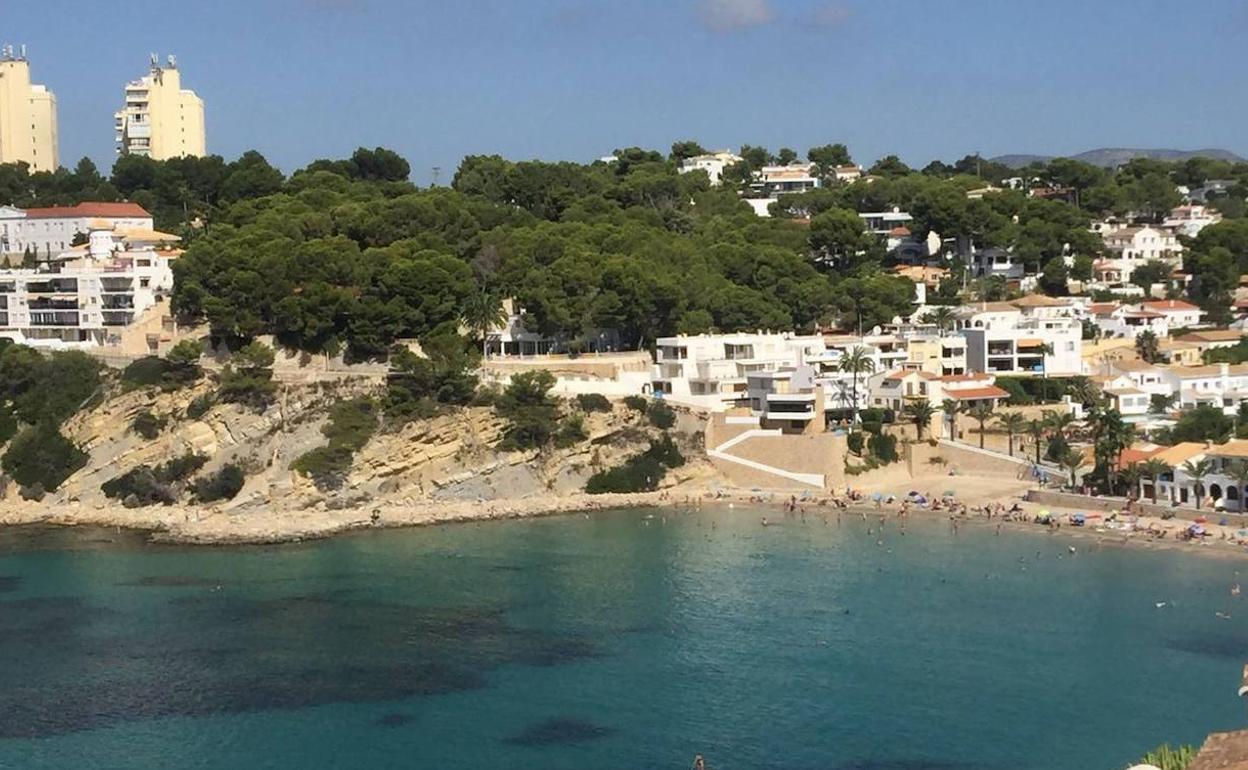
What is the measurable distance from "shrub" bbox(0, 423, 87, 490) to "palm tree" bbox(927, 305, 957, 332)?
2235 cm

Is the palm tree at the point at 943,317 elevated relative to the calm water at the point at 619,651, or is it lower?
elevated

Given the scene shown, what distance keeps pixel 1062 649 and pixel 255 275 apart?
2260 centimetres

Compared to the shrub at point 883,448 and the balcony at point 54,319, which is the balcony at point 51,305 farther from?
the shrub at point 883,448

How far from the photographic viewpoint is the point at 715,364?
3731 cm

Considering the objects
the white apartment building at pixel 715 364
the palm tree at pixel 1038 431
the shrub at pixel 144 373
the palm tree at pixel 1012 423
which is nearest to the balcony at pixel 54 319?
the shrub at pixel 144 373

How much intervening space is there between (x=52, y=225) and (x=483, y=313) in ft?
67.3

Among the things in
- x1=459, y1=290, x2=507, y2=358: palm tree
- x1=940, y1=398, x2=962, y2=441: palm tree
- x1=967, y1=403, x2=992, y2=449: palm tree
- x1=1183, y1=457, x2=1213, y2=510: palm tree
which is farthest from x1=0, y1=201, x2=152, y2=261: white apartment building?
x1=1183, y1=457, x2=1213, y2=510: palm tree

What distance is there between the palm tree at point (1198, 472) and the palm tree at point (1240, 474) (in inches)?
15.9

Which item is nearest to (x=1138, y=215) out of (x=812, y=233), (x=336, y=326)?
(x=812, y=233)

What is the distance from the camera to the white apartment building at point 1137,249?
51.9m

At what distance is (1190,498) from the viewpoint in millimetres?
30281

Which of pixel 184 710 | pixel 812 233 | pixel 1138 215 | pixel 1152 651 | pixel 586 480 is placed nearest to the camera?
pixel 184 710

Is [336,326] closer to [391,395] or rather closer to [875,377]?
[391,395]

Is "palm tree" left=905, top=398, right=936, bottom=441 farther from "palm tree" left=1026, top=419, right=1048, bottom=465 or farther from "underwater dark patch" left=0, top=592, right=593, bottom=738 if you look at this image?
"underwater dark patch" left=0, top=592, right=593, bottom=738
